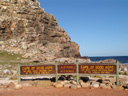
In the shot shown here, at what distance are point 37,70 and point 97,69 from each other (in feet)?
16.8

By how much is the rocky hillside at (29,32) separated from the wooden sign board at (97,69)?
26392 millimetres

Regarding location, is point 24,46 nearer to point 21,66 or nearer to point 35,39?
point 35,39

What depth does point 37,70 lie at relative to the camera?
14.5 metres

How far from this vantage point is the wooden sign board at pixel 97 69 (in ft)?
45.2

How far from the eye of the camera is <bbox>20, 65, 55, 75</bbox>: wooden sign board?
14500 millimetres

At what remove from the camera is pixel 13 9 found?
170 ft

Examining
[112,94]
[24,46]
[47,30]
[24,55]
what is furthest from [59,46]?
[112,94]

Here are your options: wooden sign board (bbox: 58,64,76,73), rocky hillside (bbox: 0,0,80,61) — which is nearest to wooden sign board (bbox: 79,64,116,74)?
wooden sign board (bbox: 58,64,76,73)

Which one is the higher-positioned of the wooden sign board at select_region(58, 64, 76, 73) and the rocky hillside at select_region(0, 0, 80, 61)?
the rocky hillside at select_region(0, 0, 80, 61)

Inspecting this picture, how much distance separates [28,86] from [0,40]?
35464 mm

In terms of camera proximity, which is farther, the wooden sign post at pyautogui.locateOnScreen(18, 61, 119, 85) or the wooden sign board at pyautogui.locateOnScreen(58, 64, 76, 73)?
the wooden sign board at pyautogui.locateOnScreen(58, 64, 76, 73)

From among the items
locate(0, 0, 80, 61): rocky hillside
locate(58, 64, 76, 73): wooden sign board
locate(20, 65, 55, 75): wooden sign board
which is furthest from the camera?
locate(0, 0, 80, 61): rocky hillside

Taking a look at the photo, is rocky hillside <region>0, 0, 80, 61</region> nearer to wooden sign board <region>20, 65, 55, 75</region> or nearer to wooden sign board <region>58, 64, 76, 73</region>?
wooden sign board <region>20, 65, 55, 75</region>

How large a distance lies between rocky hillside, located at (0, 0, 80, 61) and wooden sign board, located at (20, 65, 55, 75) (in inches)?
968
